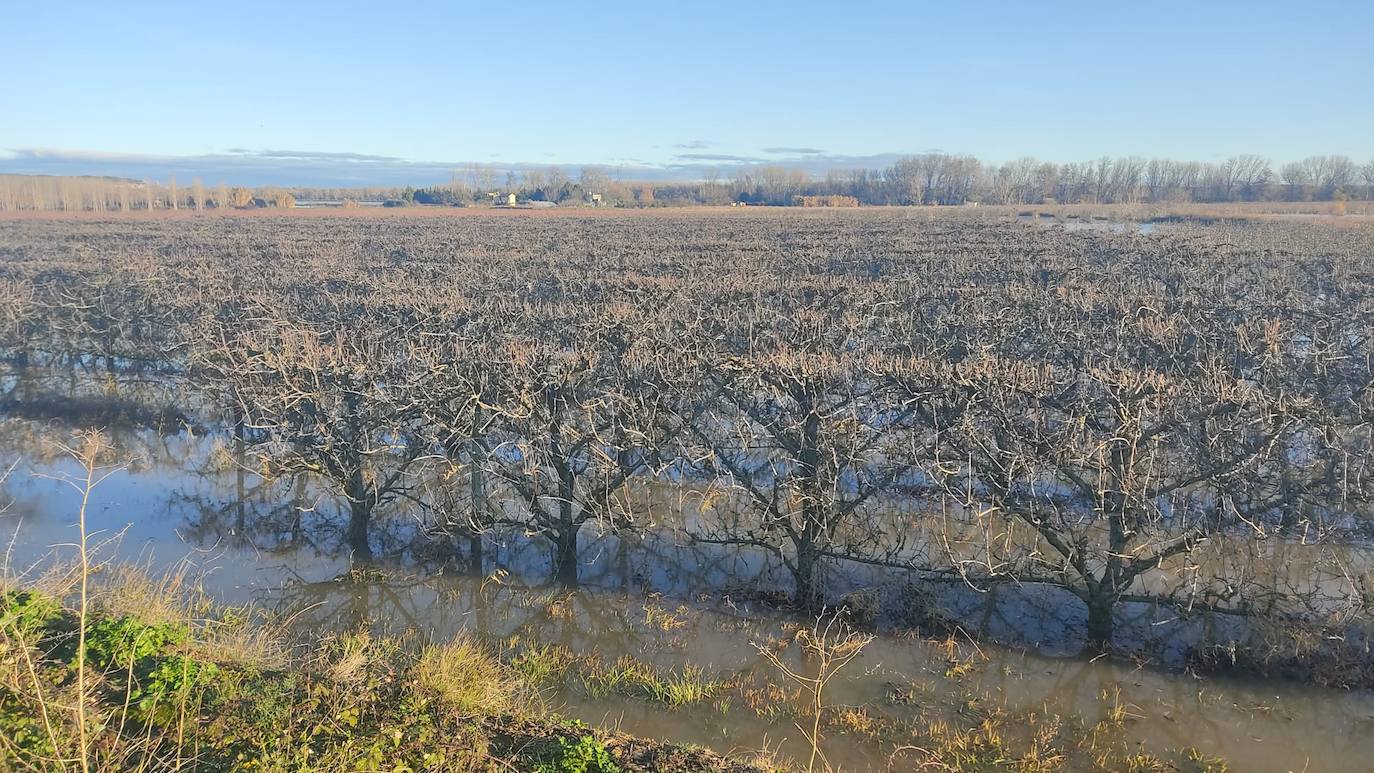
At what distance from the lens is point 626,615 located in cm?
1223

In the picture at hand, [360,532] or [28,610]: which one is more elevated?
[28,610]

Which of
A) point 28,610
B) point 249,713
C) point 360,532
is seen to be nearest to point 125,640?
point 28,610

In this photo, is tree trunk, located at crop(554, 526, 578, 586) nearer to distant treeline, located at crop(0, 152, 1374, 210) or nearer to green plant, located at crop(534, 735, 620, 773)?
green plant, located at crop(534, 735, 620, 773)

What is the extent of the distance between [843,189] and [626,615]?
142 meters

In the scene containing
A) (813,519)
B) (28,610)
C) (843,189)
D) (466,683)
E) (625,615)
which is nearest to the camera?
(28,610)

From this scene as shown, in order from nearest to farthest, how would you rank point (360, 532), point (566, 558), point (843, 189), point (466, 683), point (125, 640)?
point (125, 640) < point (466, 683) < point (566, 558) < point (360, 532) < point (843, 189)

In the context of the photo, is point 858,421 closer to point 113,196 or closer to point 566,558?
point 566,558

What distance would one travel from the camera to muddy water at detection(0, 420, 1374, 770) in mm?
9375

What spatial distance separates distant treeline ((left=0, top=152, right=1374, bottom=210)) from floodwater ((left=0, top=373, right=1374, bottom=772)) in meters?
108

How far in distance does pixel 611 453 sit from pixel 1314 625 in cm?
1053

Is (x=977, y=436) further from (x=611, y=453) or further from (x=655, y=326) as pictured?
(x=655, y=326)

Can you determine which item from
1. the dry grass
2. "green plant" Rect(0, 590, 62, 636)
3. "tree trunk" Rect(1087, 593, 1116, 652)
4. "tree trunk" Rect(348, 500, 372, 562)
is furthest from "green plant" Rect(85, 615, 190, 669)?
"tree trunk" Rect(1087, 593, 1116, 652)

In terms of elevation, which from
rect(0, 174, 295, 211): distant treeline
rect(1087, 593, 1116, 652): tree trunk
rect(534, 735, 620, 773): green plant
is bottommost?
rect(1087, 593, 1116, 652): tree trunk

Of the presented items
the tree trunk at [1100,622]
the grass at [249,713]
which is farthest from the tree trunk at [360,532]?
the tree trunk at [1100,622]
